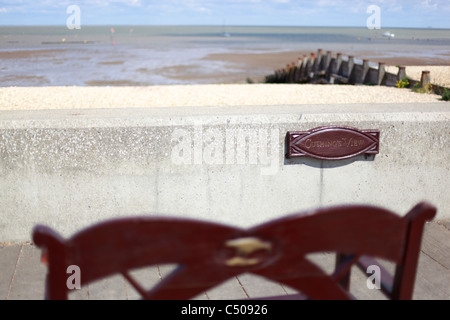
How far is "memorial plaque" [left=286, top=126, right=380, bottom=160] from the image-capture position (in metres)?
4.06

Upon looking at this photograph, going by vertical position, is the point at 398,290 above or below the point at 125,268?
below

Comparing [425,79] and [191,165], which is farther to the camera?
[425,79]

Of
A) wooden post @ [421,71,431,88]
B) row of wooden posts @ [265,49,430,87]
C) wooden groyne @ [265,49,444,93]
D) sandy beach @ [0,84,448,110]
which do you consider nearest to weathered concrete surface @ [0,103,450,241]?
sandy beach @ [0,84,448,110]

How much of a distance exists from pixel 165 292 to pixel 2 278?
2585mm

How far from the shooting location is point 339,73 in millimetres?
24875

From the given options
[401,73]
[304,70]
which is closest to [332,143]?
[401,73]

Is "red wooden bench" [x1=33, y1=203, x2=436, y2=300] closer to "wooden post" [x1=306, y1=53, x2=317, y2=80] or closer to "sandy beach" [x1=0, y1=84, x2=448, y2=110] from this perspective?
"sandy beach" [x1=0, y1=84, x2=448, y2=110]

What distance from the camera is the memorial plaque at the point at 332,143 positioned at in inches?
160

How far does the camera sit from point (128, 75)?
2681cm

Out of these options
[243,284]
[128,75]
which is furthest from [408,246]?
[128,75]

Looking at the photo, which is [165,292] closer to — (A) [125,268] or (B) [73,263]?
(A) [125,268]

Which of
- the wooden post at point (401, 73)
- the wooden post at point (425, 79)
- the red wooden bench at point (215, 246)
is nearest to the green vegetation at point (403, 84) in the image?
the wooden post at point (401, 73)

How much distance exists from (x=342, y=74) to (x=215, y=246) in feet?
79.7

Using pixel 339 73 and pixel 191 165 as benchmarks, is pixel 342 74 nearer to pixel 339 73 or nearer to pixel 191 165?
pixel 339 73
